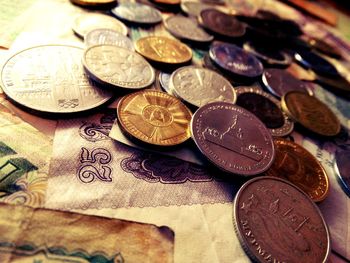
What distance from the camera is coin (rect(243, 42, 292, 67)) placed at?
1486 millimetres

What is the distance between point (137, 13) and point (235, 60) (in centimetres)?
51

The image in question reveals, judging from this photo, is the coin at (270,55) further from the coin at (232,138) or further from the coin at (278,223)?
the coin at (278,223)

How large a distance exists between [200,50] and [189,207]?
825 mm

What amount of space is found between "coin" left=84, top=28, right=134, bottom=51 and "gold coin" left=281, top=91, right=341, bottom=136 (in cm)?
65

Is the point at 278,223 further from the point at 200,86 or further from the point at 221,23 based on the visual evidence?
the point at 221,23

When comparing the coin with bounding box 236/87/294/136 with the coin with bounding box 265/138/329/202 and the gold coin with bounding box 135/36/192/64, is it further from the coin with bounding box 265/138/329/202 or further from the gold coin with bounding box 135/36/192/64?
the gold coin with bounding box 135/36/192/64

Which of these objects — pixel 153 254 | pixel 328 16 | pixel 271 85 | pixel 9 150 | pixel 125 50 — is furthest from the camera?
pixel 328 16

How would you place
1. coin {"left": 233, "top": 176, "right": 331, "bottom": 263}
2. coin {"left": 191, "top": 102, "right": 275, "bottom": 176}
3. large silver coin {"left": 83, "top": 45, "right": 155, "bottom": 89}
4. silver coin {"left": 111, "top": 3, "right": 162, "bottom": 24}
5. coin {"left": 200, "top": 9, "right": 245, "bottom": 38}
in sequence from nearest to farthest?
coin {"left": 233, "top": 176, "right": 331, "bottom": 263} → coin {"left": 191, "top": 102, "right": 275, "bottom": 176} → large silver coin {"left": 83, "top": 45, "right": 155, "bottom": 89} → silver coin {"left": 111, "top": 3, "right": 162, "bottom": 24} → coin {"left": 200, "top": 9, "right": 245, "bottom": 38}

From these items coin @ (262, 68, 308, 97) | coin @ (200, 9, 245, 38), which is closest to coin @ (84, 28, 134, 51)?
coin @ (200, 9, 245, 38)

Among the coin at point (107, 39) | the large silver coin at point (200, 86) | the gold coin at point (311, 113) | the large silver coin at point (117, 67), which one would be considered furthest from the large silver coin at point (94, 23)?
the gold coin at point (311, 113)

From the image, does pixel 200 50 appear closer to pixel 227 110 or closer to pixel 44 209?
pixel 227 110

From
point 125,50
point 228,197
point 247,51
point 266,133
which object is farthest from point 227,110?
point 247,51

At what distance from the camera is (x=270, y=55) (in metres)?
1.53

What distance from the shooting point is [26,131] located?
85 cm
